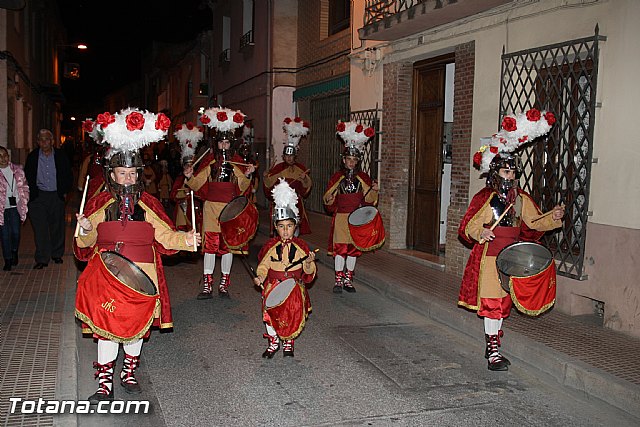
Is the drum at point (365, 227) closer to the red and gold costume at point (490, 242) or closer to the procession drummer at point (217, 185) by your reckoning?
the procession drummer at point (217, 185)

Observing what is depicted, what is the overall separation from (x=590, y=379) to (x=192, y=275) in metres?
6.79

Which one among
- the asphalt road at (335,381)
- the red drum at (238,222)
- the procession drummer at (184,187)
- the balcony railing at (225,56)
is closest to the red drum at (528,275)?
the asphalt road at (335,381)

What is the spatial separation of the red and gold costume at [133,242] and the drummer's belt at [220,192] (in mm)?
3516

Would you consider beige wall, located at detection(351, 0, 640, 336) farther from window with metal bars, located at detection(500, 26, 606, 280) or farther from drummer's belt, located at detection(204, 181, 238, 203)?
drummer's belt, located at detection(204, 181, 238, 203)

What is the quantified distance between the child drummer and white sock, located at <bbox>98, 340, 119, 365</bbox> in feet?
5.19

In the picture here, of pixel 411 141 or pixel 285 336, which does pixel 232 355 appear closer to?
pixel 285 336

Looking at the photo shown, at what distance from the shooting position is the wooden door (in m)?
11.8

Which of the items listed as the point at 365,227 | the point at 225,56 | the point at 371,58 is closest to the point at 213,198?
the point at 365,227

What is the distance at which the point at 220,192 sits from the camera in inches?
357

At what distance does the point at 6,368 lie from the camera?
18.7ft

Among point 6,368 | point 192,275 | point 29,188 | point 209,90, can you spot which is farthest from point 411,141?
point 209,90

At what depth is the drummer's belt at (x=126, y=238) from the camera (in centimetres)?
519

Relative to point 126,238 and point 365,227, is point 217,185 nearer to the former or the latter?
point 365,227

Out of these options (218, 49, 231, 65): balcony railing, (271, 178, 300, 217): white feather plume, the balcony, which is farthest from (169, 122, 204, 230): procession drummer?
(218, 49, 231, 65): balcony railing
